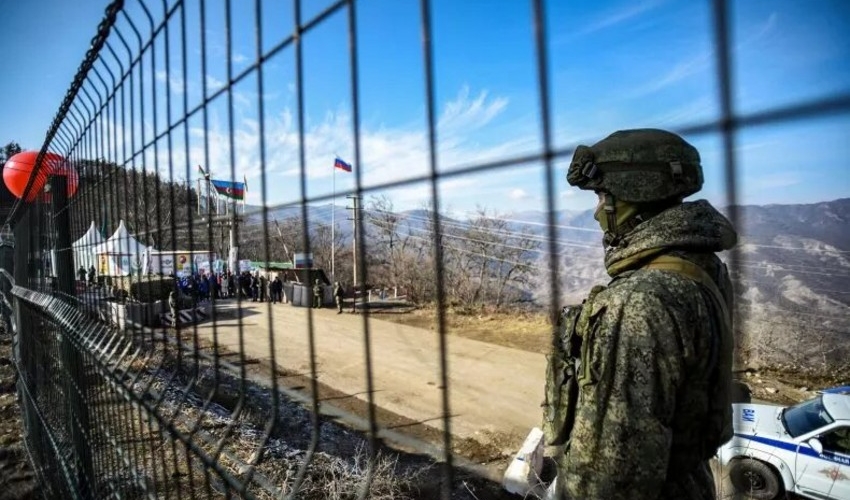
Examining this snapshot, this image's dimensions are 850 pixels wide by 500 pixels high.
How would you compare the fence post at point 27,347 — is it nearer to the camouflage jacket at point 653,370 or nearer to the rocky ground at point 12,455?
the rocky ground at point 12,455

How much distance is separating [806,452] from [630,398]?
5.38m

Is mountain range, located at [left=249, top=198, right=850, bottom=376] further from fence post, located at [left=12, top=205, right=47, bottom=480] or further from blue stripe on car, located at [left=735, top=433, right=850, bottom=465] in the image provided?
blue stripe on car, located at [left=735, top=433, right=850, bottom=465]

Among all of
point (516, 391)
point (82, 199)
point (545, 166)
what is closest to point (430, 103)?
point (545, 166)

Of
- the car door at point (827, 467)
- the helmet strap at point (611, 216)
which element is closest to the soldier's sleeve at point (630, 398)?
the helmet strap at point (611, 216)

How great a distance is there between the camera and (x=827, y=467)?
480 centimetres

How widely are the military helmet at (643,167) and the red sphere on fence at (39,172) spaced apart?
11.4ft

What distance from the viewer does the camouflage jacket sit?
Result: 101 cm

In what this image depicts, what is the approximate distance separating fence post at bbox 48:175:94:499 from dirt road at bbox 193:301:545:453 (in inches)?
140

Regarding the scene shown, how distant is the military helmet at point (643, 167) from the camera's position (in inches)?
40.8

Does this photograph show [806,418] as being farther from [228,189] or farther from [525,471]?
[228,189]

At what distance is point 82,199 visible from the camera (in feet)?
11.2

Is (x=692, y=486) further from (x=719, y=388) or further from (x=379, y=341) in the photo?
(x=379, y=341)

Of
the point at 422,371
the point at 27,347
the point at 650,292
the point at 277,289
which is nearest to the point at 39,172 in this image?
the point at 27,347

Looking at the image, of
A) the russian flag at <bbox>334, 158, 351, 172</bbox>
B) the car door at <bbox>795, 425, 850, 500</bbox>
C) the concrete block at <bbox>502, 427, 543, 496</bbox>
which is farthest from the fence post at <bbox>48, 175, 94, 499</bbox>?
the car door at <bbox>795, 425, 850, 500</bbox>
